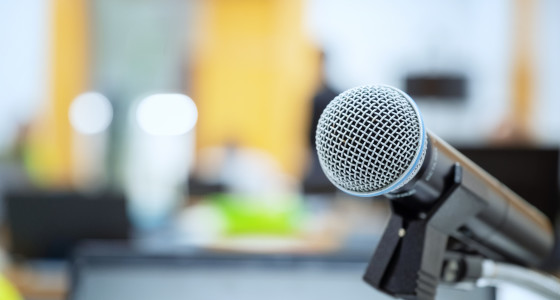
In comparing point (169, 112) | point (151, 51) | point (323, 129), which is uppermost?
point (323, 129)

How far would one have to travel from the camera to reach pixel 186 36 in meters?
7.95

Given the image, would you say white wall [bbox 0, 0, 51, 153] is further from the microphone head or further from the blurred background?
the microphone head

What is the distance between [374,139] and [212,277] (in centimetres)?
41

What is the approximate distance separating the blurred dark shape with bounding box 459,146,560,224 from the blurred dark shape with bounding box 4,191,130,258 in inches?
51.9

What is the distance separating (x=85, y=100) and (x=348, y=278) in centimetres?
694

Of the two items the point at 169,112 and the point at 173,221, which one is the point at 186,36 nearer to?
the point at 169,112

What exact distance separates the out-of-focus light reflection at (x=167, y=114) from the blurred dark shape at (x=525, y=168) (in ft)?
18.7

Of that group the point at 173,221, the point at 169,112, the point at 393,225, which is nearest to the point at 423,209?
the point at 393,225

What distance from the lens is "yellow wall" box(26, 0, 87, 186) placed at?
709 cm

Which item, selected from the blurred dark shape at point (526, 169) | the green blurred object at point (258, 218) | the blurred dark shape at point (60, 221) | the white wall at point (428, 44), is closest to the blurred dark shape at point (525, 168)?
the blurred dark shape at point (526, 169)

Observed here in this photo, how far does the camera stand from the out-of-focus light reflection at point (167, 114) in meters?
7.77

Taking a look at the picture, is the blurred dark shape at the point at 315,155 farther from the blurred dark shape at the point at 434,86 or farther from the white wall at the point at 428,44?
the white wall at the point at 428,44

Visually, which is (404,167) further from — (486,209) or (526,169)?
(526,169)

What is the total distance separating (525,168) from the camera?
2418mm
